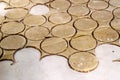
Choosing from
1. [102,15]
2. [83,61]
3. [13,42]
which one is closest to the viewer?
[83,61]

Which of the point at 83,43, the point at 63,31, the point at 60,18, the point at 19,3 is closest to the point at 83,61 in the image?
the point at 83,43

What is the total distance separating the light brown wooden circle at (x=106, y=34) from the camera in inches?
40.1

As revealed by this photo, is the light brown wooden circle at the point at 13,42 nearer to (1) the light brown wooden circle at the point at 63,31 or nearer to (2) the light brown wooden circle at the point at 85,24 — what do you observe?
(1) the light brown wooden circle at the point at 63,31

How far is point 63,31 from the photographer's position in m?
1.07

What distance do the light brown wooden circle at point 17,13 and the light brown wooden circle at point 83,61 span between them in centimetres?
39

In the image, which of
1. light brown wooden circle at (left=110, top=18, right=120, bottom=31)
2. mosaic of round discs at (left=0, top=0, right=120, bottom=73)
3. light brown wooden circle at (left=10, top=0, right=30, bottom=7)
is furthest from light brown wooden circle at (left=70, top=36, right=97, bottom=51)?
light brown wooden circle at (left=10, top=0, right=30, bottom=7)

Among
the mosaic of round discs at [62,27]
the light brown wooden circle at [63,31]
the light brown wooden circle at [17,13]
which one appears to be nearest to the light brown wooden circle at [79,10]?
the mosaic of round discs at [62,27]

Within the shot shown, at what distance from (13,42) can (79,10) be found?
0.38 metres

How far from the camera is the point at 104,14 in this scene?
1.16m

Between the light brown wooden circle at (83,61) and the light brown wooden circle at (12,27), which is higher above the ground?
the light brown wooden circle at (12,27)

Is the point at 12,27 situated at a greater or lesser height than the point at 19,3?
lesser

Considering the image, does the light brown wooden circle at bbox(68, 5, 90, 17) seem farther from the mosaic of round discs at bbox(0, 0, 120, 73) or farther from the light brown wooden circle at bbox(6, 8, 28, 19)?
the light brown wooden circle at bbox(6, 8, 28, 19)

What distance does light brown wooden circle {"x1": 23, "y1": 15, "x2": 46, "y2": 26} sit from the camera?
44.7 inches

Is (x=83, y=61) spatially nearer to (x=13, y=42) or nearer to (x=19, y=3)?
(x=13, y=42)
